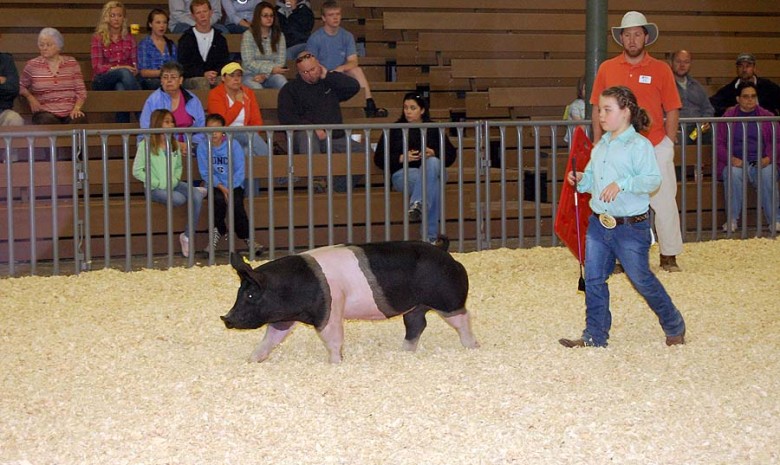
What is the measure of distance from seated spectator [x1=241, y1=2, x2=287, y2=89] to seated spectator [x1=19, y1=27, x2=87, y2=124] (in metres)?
1.80

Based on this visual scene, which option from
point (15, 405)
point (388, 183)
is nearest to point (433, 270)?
point (15, 405)

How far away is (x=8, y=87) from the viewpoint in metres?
10.2

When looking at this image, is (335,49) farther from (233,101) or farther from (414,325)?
(414,325)

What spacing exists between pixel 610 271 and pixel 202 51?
6.45 m

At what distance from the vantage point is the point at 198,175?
31.3ft

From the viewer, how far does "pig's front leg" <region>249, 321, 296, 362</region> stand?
5668 mm

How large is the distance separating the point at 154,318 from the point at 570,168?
104 inches

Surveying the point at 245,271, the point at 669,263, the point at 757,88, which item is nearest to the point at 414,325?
the point at 245,271

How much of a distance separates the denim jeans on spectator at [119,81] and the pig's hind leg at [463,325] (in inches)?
239

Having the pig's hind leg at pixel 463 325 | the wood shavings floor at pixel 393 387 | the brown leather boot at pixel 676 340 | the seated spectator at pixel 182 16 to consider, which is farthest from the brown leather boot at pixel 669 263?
the seated spectator at pixel 182 16

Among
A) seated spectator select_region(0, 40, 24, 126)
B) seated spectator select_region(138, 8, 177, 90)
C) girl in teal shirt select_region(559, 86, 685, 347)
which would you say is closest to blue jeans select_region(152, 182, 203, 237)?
seated spectator select_region(0, 40, 24, 126)

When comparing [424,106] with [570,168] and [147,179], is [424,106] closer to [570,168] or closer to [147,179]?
[147,179]

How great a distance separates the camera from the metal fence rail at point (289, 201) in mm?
8852

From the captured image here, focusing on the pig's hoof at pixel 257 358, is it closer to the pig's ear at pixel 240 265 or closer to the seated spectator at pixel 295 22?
the pig's ear at pixel 240 265
